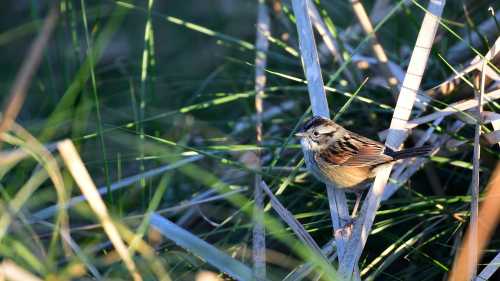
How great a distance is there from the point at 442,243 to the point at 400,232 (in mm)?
230

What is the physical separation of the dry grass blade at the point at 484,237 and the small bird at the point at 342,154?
0.31 meters

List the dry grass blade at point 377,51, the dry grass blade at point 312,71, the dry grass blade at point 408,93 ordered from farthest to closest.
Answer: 1. the dry grass blade at point 377,51
2. the dry grass blade at point 312,71
3. the dry grass blade at point 408,93

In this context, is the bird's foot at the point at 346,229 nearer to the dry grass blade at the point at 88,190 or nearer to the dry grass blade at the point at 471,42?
the dry grass blade at the point at 88,190

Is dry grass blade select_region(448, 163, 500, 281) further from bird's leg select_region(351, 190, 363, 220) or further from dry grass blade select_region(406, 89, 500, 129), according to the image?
bird's leg select_region(351, 190, 363, 220)

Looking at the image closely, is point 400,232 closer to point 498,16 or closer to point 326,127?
point 326,127

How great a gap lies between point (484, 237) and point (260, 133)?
126cm

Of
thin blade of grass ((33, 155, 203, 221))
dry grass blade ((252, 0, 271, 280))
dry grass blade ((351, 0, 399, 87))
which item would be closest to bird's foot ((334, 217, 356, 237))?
dry grass blade ((252, 0, 271, 280))

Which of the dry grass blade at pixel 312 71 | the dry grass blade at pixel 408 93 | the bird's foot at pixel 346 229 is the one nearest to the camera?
the bird's foot at pixel 346 229

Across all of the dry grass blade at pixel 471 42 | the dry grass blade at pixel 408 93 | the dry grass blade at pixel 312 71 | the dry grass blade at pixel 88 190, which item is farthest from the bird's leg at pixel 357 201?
the dry grass blade at pixel 88 190

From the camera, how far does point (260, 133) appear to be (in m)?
3.82

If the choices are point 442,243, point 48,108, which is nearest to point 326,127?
point 442,243

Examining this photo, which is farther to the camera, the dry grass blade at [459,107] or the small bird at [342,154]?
the small bird at [342,154]

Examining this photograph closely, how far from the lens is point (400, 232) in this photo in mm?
3385

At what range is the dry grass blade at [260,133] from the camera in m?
2.89
